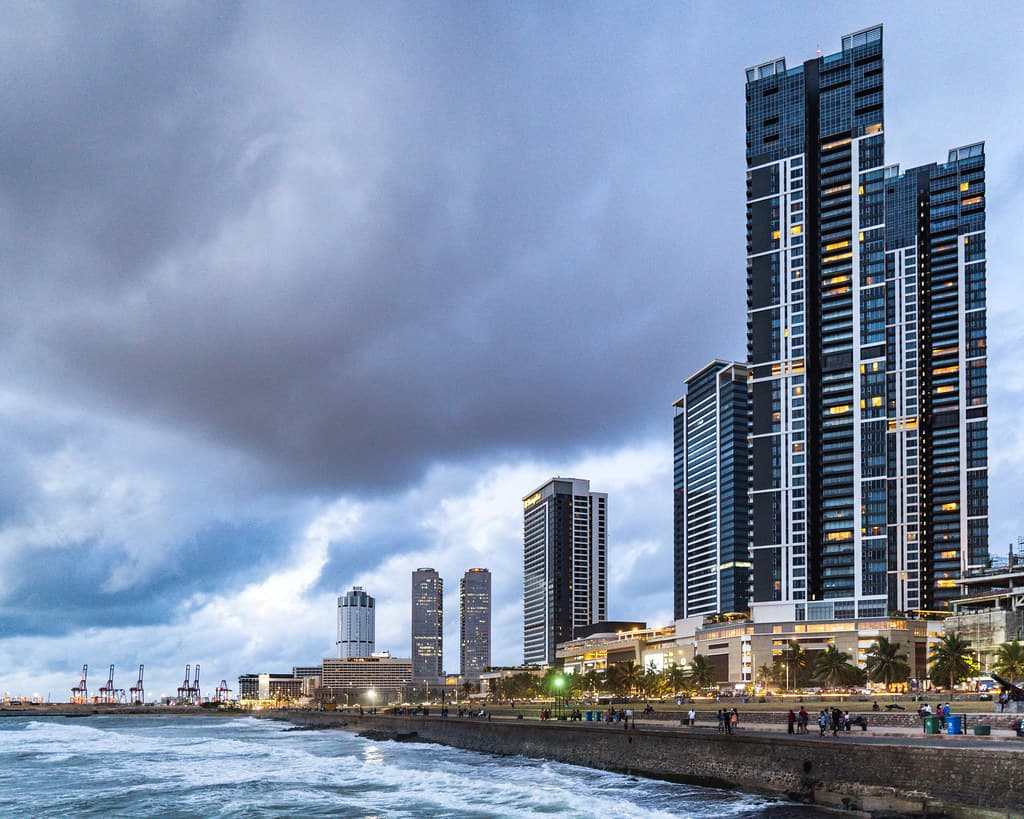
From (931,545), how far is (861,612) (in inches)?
1186

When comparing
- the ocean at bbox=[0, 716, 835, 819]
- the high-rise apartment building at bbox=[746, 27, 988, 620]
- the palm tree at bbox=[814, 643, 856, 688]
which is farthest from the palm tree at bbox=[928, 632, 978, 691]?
the high-rise apartment building at bbox=[746, 27, 988, 620]

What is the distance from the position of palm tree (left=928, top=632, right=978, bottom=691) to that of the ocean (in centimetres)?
6494

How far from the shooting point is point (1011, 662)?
4031 inches

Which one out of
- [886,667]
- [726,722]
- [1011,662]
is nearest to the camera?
[726,722]

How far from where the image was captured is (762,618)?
591 ft

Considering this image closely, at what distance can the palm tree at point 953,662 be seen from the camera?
113938mm

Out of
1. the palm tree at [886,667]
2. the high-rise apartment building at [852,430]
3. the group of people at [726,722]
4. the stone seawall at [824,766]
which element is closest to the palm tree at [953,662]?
the palm tree at [886,667]

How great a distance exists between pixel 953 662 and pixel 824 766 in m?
86.8

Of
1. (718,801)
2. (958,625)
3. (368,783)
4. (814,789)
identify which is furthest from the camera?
(958,625)

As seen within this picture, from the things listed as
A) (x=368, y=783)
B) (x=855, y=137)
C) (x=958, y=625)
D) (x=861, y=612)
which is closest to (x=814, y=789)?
(x=368, y=783)

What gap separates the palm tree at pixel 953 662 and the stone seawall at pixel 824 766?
66956mm

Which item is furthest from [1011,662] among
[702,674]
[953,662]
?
[702,674]

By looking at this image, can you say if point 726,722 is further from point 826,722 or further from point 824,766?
point 824,766

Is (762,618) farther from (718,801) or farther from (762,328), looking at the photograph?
(718,801)
